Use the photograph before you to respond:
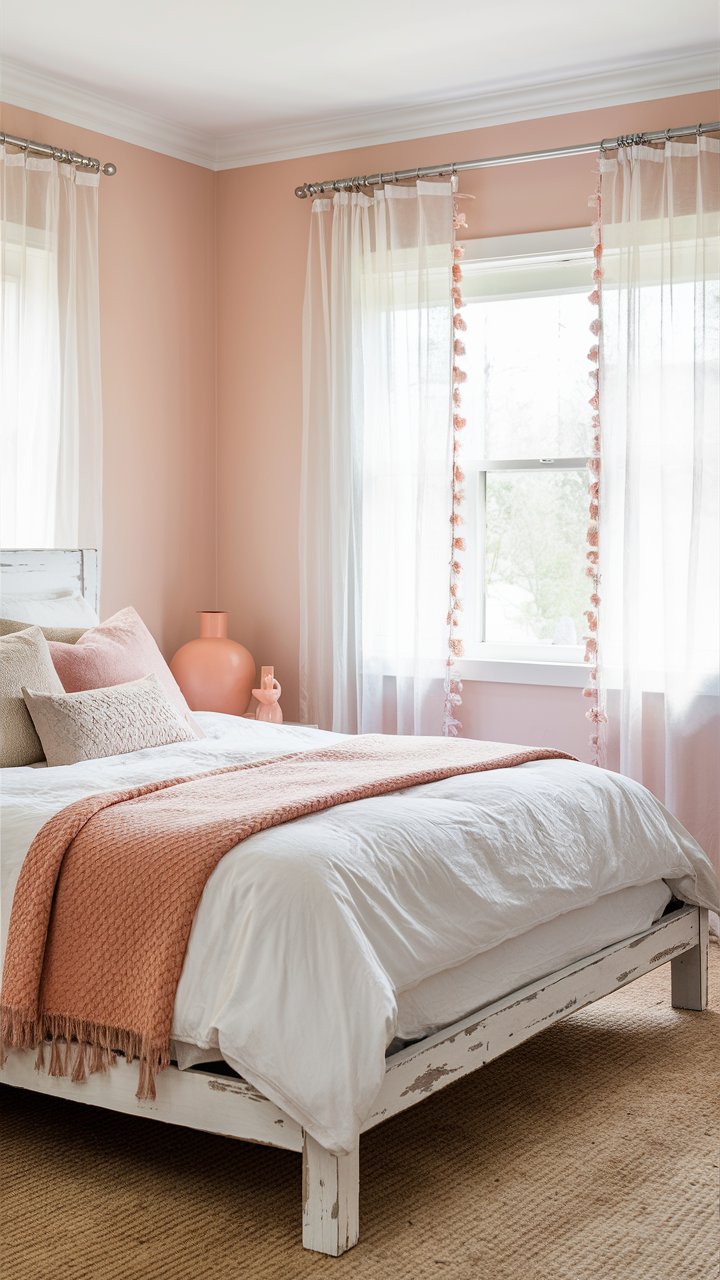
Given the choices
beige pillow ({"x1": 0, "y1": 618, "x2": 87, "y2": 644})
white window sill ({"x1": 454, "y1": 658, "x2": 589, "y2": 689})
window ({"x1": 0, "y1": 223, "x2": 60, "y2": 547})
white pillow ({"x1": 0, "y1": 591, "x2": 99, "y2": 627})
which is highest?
window ({"x1": 0, "y1": 223, "x2": 60, "y2": 547})

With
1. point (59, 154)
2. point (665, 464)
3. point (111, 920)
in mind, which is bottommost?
point (111, 920)

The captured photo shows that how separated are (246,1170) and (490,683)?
97.6 inches

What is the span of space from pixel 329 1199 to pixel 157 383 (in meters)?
3.51

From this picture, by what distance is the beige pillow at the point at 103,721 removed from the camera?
10.9 ft

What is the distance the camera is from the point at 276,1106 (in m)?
2.25

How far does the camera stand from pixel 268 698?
15.8 feet

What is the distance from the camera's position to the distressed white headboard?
4.16 m

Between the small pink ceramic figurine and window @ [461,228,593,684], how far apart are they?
70 centimetres

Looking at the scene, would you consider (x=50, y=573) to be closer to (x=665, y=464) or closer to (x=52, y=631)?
(x=52, y=631)

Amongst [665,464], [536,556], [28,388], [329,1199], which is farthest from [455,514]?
[329,1199]

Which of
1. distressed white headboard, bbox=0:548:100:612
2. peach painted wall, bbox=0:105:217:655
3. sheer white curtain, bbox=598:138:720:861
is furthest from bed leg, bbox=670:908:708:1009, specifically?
peach painted wall, bbox=0:105:217:655

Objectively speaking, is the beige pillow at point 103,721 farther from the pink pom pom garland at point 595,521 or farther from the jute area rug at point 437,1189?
the pink pom pom garland at point 595,521

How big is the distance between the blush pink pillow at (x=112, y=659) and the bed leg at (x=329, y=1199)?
5.41 feet

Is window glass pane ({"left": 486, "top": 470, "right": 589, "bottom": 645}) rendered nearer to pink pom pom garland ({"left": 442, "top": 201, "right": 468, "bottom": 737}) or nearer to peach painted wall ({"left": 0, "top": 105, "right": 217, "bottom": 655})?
pink pom pom garland ({"left": 442, "top": 201, "right": 468, "bottom": 737})
